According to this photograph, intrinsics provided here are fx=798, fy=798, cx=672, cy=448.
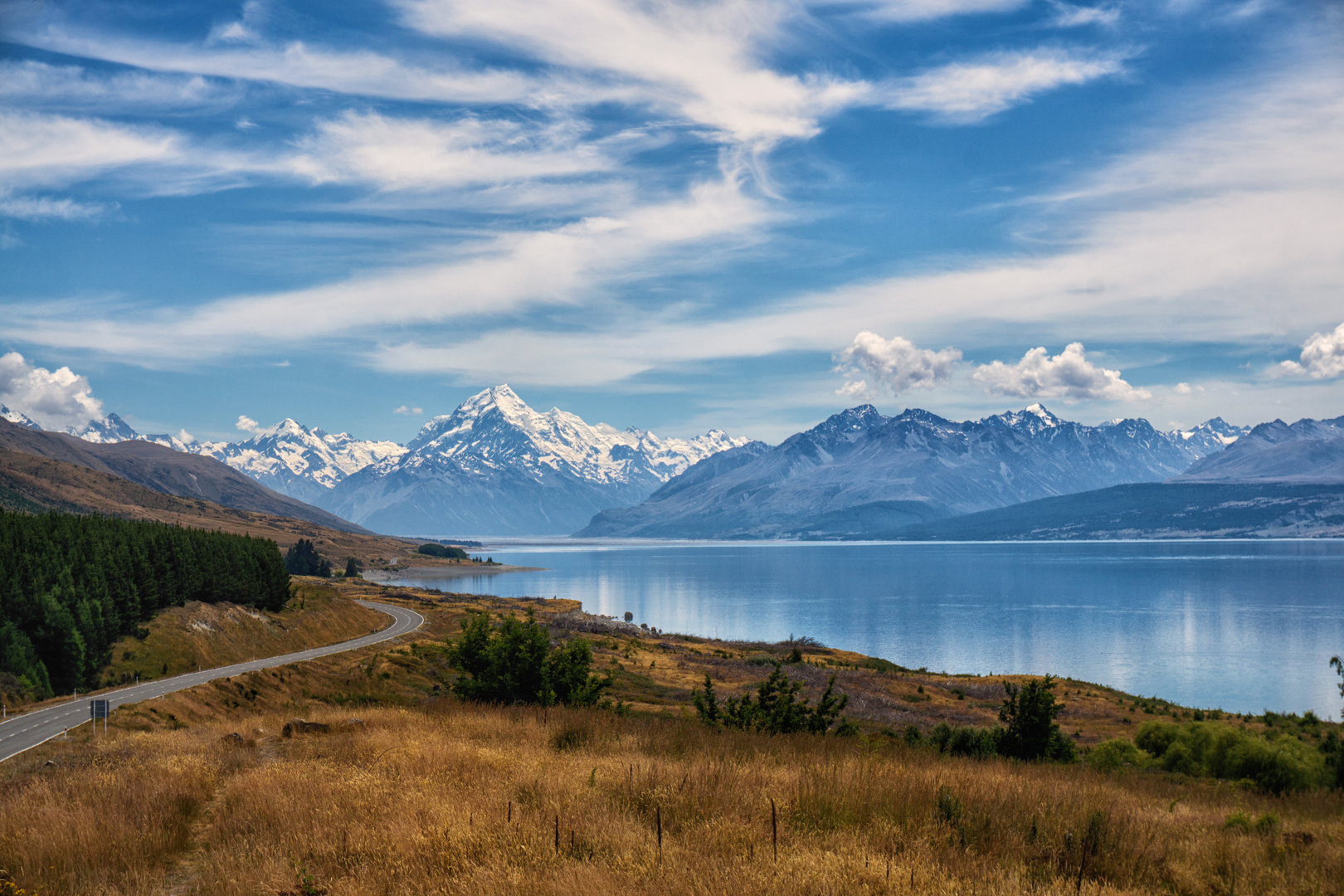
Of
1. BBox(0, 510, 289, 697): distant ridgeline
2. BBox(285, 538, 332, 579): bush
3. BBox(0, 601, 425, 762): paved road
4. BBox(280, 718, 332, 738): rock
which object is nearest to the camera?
BBox(280, 718, 332, 738): rock

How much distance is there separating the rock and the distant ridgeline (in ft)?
126

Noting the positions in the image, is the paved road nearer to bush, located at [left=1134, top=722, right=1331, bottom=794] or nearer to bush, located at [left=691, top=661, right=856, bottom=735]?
bush, located at [left=691, top=661, right=856, bottom=735]

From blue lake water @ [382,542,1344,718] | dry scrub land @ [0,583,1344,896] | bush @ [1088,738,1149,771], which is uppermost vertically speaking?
dry scrub land @ [0,583,1344,896]

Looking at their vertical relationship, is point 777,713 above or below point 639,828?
below

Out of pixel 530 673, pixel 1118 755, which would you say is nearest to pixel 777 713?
pixel 530 673

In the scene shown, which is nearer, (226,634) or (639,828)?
(639,828)

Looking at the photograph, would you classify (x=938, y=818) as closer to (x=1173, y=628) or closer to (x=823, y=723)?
(x=823, y=723)

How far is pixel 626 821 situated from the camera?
901cm

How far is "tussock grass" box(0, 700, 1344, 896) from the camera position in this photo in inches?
304

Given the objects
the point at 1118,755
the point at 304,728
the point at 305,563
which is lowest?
the point at 305,563

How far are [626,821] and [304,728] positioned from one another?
12.5 m

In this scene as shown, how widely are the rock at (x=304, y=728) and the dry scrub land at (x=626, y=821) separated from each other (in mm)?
2066

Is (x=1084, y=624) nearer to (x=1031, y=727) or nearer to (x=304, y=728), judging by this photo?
(x=1031, y=727)

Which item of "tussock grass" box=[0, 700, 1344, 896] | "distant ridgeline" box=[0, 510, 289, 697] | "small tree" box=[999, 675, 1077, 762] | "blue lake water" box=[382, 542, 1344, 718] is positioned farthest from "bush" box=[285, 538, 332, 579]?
"tussock grass" box=[0, 700, 1344, 896]
